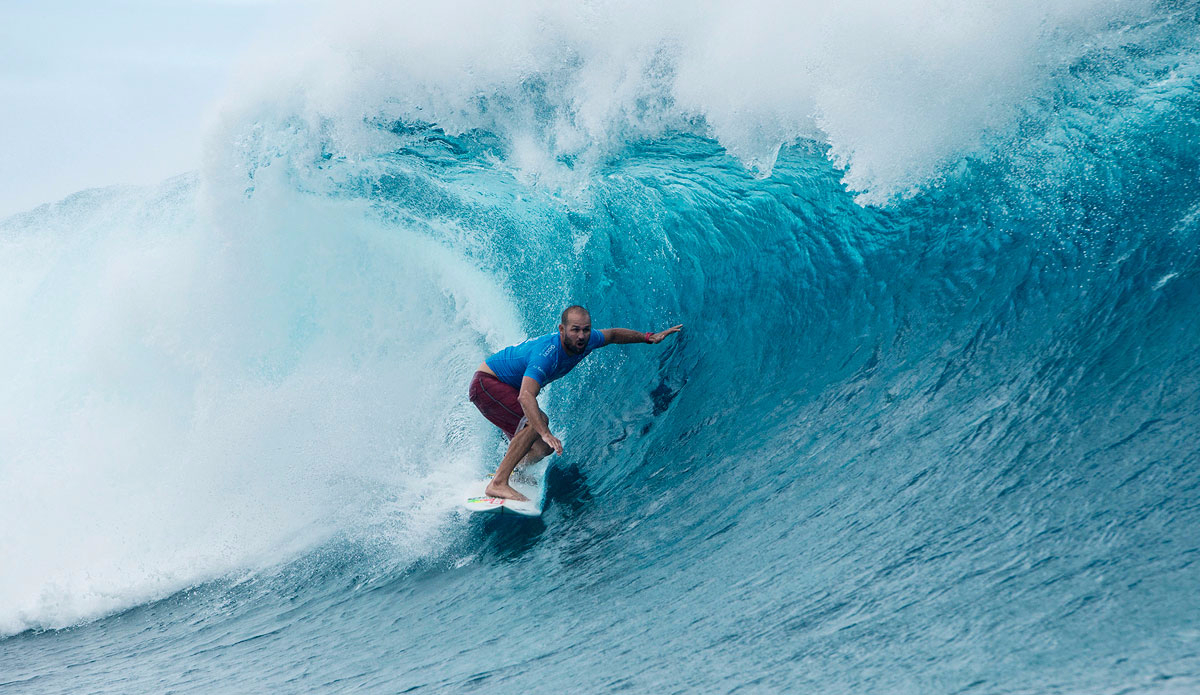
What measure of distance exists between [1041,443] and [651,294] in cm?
385

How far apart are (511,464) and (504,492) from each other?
17 centimetres

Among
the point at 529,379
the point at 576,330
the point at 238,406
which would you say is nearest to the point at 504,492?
the point at 529,379

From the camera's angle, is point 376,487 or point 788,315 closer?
point 376,487

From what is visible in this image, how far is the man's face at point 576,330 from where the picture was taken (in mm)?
4824

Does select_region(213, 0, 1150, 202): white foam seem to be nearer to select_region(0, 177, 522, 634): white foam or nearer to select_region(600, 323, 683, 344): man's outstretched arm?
select_region(0, 177, 522, 634): white foam

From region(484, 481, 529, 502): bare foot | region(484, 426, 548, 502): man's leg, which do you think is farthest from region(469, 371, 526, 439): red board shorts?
region(484, 481, 529, 502): bare foot

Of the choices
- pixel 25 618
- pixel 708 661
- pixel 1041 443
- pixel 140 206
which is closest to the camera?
pixel 708 661

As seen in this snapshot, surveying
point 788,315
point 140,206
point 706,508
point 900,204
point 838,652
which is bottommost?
point 838,652

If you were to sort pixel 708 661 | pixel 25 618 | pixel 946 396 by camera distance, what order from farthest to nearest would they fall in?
pixel 25 618 → pixel 946 396 → pixel 708 661

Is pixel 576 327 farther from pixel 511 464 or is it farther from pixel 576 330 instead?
pixel 511 464

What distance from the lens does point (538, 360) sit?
16.3 ft

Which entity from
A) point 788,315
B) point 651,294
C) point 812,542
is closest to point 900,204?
point 788,315

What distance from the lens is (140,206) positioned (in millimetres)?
10266

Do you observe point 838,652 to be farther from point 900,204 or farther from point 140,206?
point 140,206
